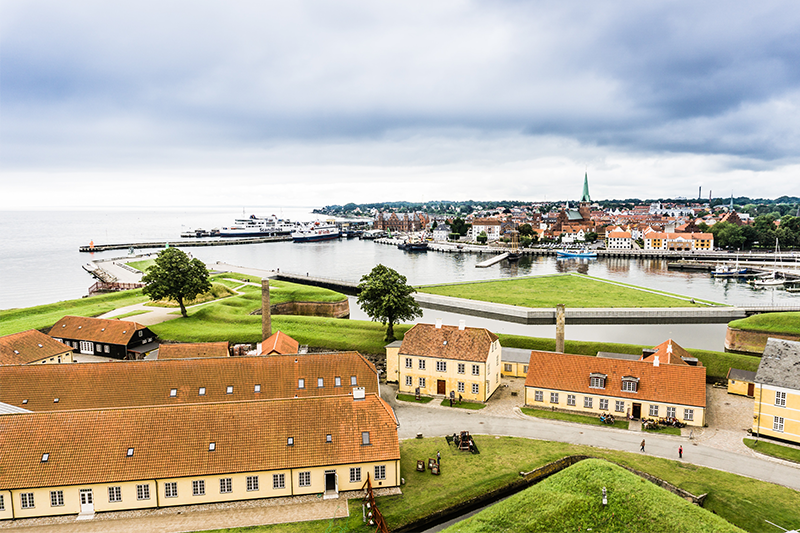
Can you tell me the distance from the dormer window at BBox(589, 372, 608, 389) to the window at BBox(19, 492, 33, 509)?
126ft

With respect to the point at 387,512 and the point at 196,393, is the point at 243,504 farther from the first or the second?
the point at 196,393

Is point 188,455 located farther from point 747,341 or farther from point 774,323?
point 774,323

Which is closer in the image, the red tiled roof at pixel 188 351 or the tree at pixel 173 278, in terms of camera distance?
the red tiled roof at pixel 188 351

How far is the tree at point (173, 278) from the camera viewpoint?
65812 mm

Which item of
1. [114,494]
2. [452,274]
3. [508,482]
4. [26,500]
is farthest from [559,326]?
[452,274]

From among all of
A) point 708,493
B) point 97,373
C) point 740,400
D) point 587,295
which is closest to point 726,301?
point 587,295

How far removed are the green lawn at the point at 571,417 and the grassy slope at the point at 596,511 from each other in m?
11.1

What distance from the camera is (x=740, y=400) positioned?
42031mm

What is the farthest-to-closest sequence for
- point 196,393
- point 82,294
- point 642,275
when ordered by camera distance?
point 642,275 < point 82,294 < point 196,393

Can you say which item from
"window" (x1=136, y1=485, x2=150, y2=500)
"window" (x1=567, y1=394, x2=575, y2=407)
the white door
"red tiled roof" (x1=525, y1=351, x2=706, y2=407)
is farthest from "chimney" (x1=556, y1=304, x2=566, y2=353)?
the white door

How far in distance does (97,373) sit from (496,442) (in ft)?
96.6

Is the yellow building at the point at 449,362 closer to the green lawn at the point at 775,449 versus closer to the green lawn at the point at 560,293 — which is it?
the green lawn at the point at 775,449

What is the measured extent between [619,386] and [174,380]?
35.1 m

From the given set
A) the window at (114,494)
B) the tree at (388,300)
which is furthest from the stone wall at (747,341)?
the window at (114,494)
